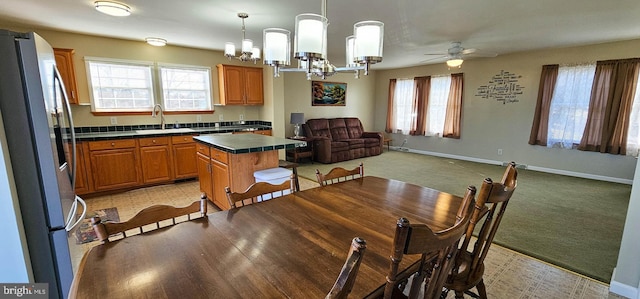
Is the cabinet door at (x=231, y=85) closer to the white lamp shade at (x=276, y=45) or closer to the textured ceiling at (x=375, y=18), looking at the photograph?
the textured ceiling at (x=375, y=18)

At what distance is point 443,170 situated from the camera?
5520 mm

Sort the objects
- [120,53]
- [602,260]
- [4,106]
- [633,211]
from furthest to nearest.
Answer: [120,53], [602,260], [633,211], [4,106]

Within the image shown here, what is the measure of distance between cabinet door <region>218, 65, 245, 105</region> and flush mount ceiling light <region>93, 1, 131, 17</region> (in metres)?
2.16

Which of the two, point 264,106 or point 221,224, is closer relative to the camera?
point 221,224

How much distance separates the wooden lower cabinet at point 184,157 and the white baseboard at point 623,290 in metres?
4.99

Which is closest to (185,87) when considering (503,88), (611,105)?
(503,88)

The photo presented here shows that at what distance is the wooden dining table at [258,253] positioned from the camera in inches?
33.4

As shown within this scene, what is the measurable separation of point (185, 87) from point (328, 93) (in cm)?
352

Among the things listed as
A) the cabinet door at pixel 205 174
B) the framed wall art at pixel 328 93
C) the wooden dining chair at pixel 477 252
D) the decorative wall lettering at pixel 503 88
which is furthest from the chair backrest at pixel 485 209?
the framed wall art at pixel 328 93

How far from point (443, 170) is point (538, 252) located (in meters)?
3.17

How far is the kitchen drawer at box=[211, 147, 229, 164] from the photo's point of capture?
9.58ft

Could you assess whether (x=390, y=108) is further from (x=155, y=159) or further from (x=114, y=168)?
(x=114, y=168)

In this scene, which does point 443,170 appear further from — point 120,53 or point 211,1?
point 120,53

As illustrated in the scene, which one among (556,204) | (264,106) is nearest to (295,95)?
(264,106)
